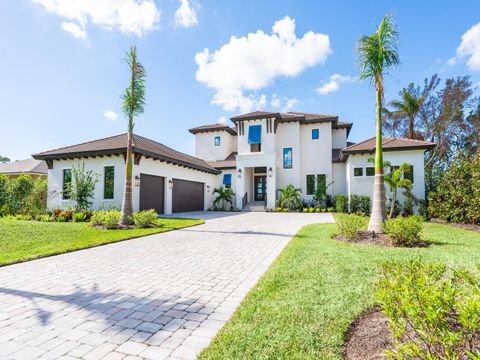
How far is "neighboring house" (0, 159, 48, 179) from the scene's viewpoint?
25.5 meters

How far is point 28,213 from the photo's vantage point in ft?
48.8

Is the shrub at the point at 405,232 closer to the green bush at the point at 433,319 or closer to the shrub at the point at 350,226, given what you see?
the shrub at the point at 350,226

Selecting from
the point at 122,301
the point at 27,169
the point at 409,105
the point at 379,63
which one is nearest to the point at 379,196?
the point at 379,63

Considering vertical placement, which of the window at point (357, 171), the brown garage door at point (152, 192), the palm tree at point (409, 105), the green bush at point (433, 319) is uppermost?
the palm tree at point (409, 105)

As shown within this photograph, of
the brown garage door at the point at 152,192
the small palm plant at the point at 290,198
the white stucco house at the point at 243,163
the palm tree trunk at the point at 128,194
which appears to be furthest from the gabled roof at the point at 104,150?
the small palm plant at the point at 290,198

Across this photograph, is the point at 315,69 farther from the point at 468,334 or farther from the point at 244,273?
the point at 468,334

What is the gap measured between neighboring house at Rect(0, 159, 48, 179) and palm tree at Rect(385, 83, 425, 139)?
36.6 meters

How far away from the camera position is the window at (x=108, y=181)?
49.2 ft

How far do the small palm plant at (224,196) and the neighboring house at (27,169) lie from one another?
18114 mm

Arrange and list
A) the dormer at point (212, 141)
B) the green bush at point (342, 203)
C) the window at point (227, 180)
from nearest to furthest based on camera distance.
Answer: the green bush at point (342, 203), the window at point (227, 180), the dormer at point (212, 141)

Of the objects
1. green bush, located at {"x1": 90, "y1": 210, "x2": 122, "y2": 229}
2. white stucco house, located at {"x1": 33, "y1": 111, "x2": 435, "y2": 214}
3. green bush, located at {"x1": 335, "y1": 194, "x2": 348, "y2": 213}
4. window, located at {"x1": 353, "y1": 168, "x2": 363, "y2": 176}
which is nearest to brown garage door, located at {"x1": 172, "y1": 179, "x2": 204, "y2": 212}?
white stucco house, located at {"x1": 33, "y1": 111, "x2": 435, "y2": 214}

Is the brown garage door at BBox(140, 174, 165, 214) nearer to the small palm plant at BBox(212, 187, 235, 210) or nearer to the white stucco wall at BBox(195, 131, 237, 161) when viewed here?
the small palm plant at BBox(212, 187, 235, 210)

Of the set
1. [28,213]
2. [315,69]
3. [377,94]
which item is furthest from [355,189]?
[28,213]

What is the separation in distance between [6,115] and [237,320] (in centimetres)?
1614
